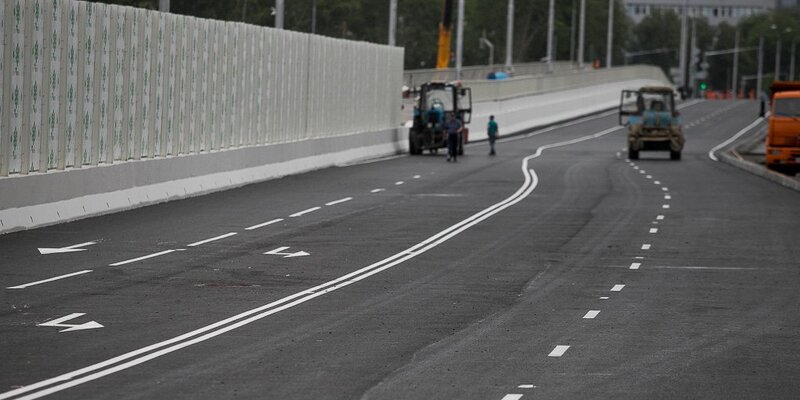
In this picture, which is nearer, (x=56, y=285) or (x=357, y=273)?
(x=56, y=285)

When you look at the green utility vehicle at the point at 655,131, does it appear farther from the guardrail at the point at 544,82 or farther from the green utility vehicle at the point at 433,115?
the guardrail at the point at 544,82

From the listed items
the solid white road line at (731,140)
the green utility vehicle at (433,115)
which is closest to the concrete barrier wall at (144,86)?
the green utility vehicle at (433,115)

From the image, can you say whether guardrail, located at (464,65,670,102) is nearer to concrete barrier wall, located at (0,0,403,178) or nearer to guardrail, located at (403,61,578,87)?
guardrail, located at (403,61,578,87)

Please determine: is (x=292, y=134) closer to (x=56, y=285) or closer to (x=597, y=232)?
(x=597, y=232)

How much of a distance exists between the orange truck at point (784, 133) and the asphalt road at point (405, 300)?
48.7 feet

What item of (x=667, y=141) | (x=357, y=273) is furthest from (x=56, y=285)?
(x=667, y=141)

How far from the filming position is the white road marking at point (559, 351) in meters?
14.4

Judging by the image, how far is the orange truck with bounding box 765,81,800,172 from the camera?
50.2 meters

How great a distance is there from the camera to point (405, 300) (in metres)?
18.4

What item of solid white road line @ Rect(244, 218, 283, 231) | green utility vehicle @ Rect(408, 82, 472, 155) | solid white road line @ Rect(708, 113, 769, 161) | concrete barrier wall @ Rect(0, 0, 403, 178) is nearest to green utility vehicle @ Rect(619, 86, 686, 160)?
solid white road line @ Rect(708, 113, 769, 161)

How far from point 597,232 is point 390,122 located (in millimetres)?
34668

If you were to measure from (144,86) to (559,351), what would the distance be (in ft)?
67.9

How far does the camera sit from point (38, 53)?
1096 inches

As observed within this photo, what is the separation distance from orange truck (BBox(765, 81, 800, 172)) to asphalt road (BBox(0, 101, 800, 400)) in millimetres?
14850
